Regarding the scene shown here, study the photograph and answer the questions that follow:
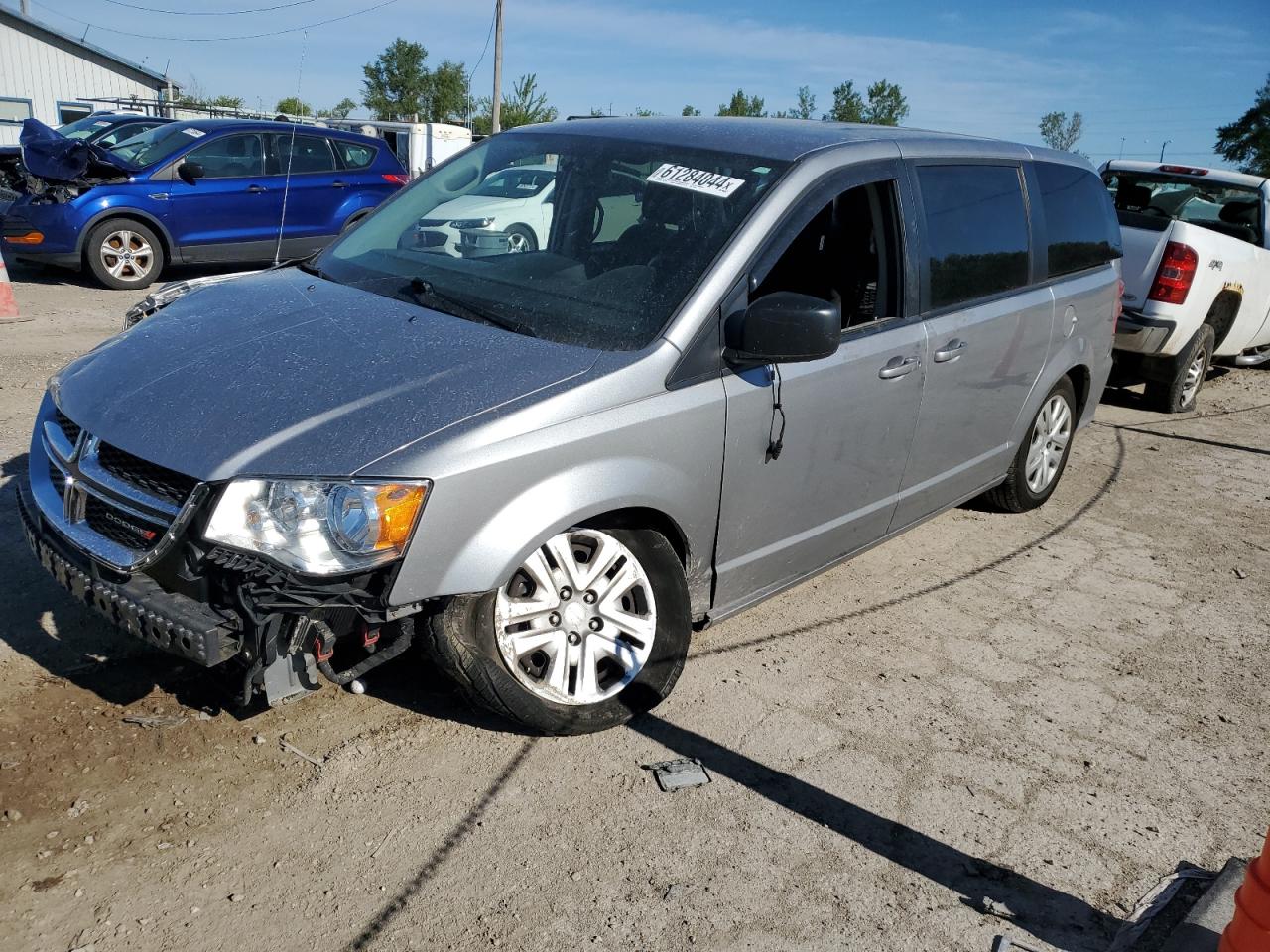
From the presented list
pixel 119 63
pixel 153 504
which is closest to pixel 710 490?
pixel 153 504

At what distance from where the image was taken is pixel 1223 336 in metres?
8.90

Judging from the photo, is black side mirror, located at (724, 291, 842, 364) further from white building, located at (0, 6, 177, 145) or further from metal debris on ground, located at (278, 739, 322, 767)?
white building, located at (0, 6, 177, 145)

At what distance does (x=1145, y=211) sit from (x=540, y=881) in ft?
27.7

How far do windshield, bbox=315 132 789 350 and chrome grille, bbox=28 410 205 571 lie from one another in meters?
1.11

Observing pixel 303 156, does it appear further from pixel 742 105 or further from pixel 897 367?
pixel 742 105

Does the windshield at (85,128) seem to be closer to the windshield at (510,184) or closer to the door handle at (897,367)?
the windshield at (510,184)

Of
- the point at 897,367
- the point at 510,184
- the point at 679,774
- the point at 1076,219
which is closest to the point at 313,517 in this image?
the point at 679,774

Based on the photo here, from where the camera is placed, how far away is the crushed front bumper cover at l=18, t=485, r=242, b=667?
274 centimetres

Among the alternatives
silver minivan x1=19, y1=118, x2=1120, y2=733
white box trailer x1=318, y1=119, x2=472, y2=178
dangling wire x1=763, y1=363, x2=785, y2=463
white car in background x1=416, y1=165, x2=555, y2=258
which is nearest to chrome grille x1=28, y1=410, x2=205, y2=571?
silver minivan x1=19, y1=118, x2=1120, y2=733

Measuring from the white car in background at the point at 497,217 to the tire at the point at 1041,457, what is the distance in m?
2.75

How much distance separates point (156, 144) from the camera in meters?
11.6

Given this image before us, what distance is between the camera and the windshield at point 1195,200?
9.12 metres

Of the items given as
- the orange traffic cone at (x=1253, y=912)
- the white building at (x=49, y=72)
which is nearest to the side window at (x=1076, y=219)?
the orange traffic cone at (x=1253, y=912)

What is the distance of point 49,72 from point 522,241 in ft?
105
